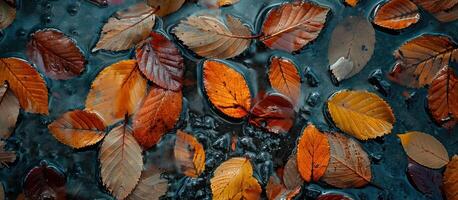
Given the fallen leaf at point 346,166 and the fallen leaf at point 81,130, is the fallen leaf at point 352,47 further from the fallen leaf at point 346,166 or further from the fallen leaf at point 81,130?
the fallen leaf at point 81,130

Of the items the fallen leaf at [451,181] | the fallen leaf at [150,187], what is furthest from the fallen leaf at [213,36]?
the fallen leaf at [451,181]

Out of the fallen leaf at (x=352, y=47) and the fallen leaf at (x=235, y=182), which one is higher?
the fallen leaf at (x=352, y=47)

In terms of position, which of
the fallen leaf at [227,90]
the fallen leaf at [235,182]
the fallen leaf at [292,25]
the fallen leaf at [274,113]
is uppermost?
the fallen leaf at [292,25]

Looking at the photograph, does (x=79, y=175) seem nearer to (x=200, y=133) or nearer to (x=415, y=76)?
(x=200, y=133)

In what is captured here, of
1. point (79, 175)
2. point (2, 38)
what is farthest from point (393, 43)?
point (2, 38)

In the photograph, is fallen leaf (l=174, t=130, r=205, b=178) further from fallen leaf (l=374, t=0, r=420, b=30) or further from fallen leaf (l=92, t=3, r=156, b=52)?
fallen leaf (l=374, t=0, r=420, b=30)

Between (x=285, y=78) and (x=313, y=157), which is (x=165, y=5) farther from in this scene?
(x=313, y=157)
